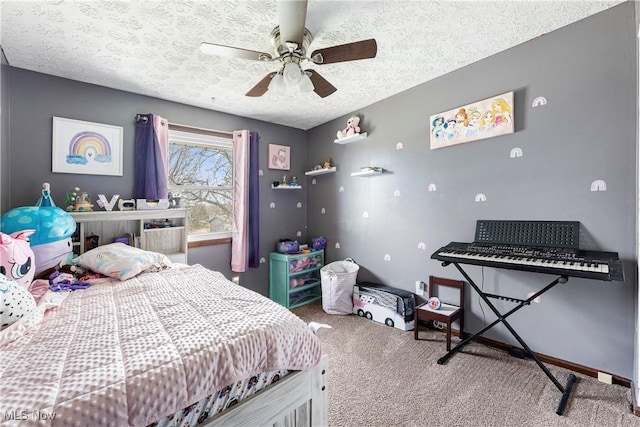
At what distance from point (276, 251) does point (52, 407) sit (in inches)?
122

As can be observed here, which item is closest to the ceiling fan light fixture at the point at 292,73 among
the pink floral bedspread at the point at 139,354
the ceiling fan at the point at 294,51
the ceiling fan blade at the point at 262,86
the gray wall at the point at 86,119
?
the ceiling fan at the point at 294,51

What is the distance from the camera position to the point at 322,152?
3883mm

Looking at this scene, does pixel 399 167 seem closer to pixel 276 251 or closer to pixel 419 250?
pixel 419 250

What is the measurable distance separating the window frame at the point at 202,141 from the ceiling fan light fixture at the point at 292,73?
1977mm

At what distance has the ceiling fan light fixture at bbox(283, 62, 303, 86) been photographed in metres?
1.60

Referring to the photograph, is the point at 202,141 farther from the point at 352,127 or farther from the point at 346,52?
the point at 346,52

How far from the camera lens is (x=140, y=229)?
261 centimetres

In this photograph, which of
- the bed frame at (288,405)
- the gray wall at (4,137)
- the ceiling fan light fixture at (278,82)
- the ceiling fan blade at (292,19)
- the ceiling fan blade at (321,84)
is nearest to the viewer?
the bed frame at (288,405)

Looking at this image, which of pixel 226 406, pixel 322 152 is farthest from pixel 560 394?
pixel 322 152

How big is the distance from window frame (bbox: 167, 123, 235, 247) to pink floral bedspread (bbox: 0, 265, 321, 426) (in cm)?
170

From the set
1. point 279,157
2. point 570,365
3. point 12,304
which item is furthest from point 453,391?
point 279,157

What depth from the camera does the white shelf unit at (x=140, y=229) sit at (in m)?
2.33

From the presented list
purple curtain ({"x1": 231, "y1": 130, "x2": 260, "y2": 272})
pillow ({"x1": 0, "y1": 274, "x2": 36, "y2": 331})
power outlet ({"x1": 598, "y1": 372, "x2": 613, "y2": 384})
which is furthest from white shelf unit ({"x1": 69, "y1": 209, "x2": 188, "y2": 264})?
power outlet ({"x1": 598, "y1": 372, "x2": 613, "y2": 384})

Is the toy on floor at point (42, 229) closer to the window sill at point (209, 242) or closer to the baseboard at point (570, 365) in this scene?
the window sill at point (209, 242)
